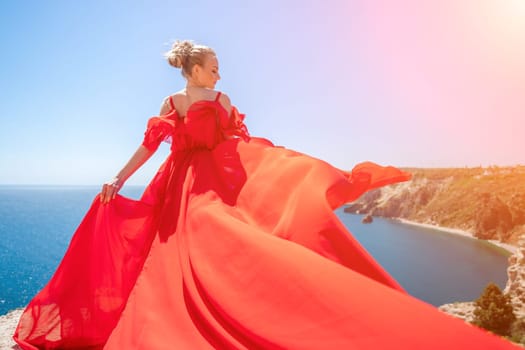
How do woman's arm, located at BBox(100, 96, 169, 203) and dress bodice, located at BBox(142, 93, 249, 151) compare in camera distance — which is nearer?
woman's arm, located at BBox(100, 96, 169, 203)

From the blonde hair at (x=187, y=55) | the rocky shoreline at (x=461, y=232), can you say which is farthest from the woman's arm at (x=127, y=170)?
the rocky shoreline at (x=461, y=232)

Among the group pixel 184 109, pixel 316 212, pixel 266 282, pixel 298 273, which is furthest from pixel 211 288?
pixel 184 109

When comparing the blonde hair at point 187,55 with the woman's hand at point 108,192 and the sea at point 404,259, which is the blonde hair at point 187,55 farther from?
the sea at point 404,259

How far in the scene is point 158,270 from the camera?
1930mm

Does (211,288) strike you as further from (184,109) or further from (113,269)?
(184,109)

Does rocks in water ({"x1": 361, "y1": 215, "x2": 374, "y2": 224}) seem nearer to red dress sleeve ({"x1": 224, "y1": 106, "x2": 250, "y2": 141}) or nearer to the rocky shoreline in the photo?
the rocky shoreline

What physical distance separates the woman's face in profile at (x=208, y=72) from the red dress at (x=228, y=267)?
0.19 metres

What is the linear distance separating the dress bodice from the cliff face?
78205 mm

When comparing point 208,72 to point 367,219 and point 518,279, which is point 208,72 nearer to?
A: point 518,279

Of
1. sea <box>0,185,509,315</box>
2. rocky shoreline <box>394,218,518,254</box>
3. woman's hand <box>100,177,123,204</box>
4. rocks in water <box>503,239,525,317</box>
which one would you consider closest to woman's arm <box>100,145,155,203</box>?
woman's hand <box>100,177,123,204</box>

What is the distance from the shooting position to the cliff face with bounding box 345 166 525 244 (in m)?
70.0

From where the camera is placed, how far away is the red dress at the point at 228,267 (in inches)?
45.4

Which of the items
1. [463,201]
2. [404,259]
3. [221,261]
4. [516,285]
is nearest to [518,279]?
[516,285]

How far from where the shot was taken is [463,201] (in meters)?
90.1
